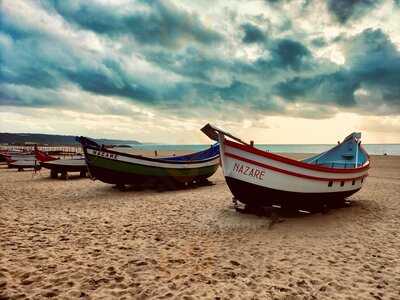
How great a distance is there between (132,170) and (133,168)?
0.10 meters

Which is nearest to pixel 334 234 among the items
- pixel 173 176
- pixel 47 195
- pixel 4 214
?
pixel 173 176

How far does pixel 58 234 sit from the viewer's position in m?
6.59

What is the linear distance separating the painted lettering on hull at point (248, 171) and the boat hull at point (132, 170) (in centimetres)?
598

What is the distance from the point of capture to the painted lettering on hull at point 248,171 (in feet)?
25.3

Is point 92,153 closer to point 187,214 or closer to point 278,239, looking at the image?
point 187,214

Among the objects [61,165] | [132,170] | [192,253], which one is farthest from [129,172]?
[61,165]

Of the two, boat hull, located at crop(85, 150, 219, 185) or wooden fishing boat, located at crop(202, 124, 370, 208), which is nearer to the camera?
wooden fishing boat, located at crop(202, 124, 370, 208)

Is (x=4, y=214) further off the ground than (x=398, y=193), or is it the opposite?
(x=398, y=193)

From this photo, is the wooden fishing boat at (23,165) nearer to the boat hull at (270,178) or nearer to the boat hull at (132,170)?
the boat hull at (132,170)

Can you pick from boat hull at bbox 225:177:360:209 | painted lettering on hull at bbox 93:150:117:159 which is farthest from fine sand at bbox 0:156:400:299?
painted lettering on hull at bbox 93:150:117:159

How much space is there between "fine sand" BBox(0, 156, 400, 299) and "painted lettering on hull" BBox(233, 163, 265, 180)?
142 cm

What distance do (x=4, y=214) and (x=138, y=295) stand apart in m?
6.47

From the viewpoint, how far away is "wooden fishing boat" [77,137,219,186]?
12.1 meters

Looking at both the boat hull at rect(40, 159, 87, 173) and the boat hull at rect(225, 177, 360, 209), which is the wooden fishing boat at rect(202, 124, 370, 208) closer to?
the boat hull at rect(225, 177, 360, 209)
